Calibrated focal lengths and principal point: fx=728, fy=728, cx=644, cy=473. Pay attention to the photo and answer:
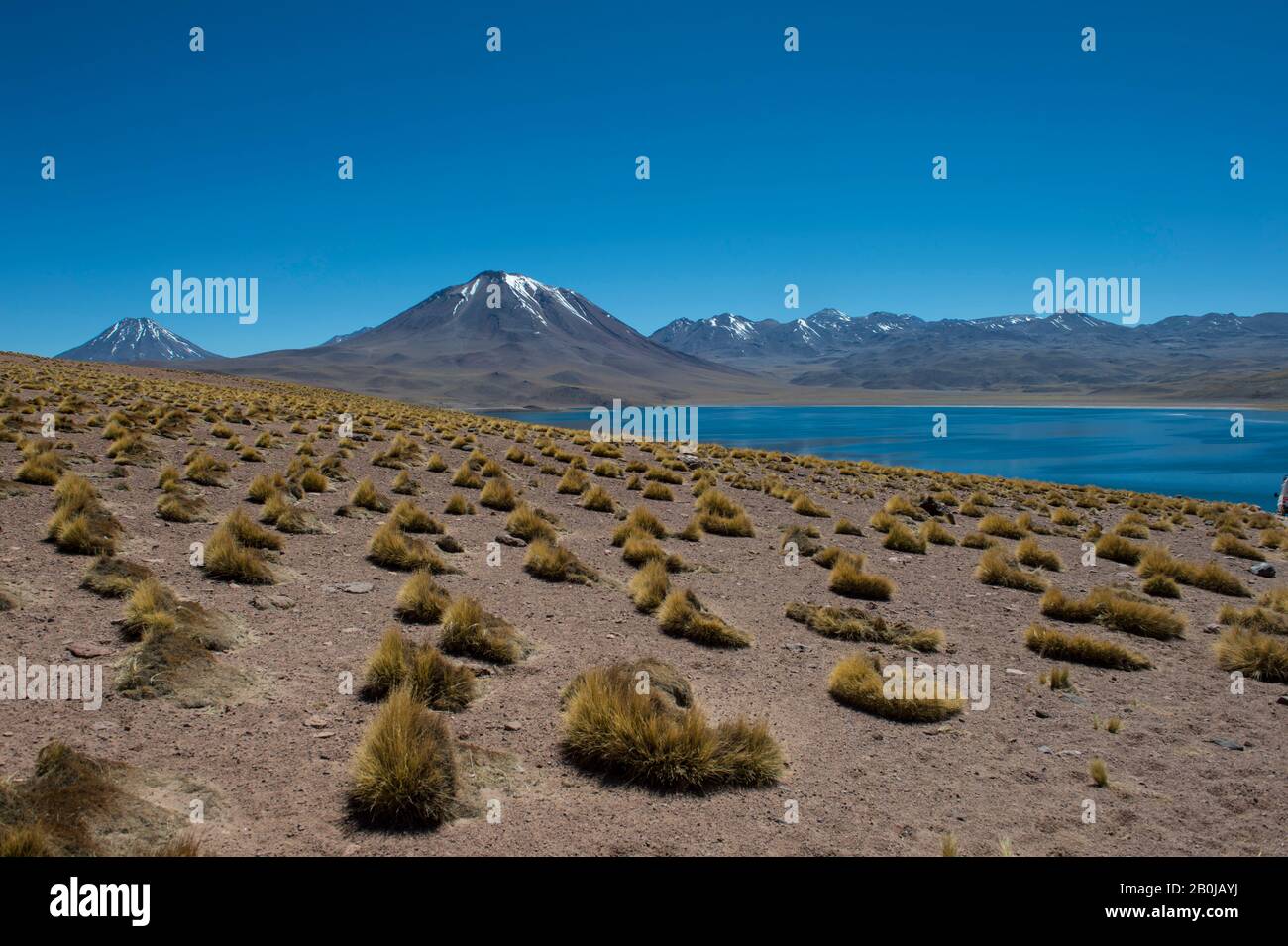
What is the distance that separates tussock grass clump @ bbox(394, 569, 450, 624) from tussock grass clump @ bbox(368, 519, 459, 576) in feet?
4.06

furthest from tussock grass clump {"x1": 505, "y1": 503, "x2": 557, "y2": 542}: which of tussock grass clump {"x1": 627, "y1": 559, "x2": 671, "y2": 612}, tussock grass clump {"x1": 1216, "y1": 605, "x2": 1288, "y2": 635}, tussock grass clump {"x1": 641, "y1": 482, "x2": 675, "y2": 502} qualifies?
tussock grass clump {"x1": 1216, "y1": 605, "x2": 1288, "y2": 635}

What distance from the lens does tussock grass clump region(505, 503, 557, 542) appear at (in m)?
10.9

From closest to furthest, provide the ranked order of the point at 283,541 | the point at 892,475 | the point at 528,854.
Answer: the point at 528,854
the point at 283,541
the point at 892,475

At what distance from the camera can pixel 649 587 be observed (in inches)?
327

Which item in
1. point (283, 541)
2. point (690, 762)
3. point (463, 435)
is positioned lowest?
point (690, 762)

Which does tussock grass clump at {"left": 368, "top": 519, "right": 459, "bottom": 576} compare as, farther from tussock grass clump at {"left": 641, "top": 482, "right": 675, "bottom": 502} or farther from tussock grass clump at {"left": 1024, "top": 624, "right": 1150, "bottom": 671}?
tussock grass clump at {"left": 641, "top": 482, "right": 675, "bottom": 502}

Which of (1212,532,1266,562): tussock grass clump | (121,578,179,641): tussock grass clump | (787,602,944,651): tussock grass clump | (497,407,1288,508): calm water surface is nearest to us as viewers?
(121,578,179,641): tussock grass clump

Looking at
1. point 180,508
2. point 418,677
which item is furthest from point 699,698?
point 180,508

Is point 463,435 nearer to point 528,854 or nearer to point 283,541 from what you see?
point 283,541

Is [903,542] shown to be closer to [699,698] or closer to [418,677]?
[699,698]
